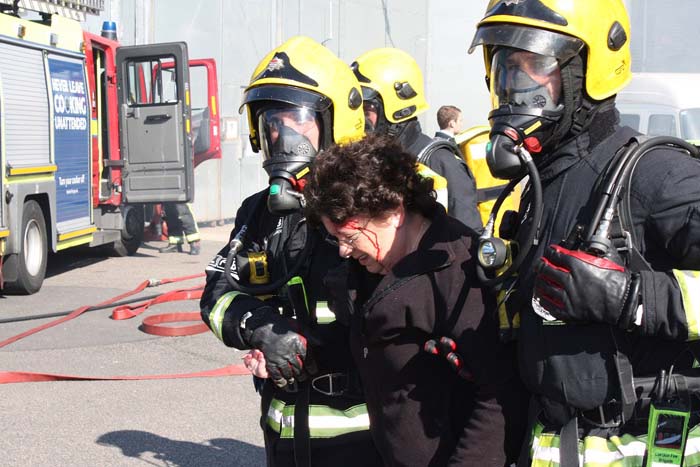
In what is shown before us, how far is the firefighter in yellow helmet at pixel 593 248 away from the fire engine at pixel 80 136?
783 cm

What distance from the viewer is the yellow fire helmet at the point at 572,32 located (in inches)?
91.9

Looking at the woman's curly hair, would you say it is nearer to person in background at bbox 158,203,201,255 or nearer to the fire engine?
the fire engine

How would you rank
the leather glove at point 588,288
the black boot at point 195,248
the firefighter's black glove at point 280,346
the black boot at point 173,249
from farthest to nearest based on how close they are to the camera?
1. the black boot at point 173,249
2. the black boot at point 195,248
3. the firefighter's black glove at point 280,346
4. the leather glove at point 588,288

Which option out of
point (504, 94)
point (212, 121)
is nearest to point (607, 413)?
point (504, 94)

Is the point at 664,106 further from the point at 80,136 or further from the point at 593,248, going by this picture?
the point at 593,248

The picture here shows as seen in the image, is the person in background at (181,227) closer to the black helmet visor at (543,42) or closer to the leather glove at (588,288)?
the black helmet visor at (543,42)

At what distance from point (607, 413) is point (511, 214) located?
0.58 meters

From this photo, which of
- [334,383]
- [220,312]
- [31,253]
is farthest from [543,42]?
[31,253]

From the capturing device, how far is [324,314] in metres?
2.81

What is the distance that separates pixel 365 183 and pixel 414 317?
13.5 inches

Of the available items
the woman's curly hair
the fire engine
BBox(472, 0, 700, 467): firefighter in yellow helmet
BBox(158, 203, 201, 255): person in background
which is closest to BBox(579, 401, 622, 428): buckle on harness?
BBox(472, 0, 700, 467): firefighter in yellow helmet

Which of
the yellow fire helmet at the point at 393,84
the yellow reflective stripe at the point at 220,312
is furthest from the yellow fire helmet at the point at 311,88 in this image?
the yellow fire helmet at the point at 393,84

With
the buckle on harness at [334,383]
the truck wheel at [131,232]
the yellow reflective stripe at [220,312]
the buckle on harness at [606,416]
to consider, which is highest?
the yellow reflective stripe at [220,312]

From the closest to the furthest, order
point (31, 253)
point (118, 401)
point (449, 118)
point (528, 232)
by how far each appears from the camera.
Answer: point (528, 232)
point (118, 401)
point (449, 118)
point (31, 253)
